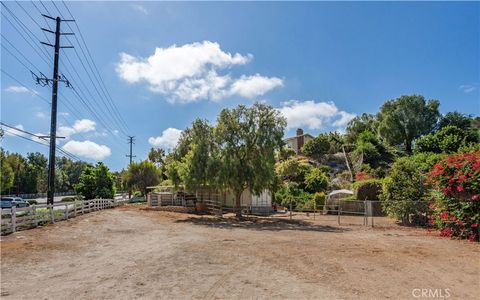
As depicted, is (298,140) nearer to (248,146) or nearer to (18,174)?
(248,146)

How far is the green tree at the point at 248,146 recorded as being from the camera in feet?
73.8

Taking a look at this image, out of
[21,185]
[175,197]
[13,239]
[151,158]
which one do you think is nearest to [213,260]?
[13,239]

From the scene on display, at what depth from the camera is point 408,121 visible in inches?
1955

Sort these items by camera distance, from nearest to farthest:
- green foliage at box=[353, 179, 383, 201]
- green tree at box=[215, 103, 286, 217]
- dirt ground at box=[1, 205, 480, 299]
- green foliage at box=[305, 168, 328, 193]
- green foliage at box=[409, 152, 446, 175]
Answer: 1. dirt ground at box=[1, 205, 480, 299]
2. green tree at box=[215, 103, 286, 217]
3. green foliage at box=[353, 179, 383, 201]
4. green foliage at box=[409, 152, 446, 175]
5. green foliage at box=[305, 168, 328, 193]

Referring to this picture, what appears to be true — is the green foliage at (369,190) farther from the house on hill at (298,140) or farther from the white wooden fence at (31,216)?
the house on hill at (298,140)

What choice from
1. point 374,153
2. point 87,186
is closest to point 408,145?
point 374,153

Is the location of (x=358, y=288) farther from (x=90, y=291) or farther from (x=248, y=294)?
(x=90, y=291)

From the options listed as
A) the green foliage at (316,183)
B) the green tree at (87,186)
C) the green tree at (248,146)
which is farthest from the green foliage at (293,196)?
the green tree at (87,186)

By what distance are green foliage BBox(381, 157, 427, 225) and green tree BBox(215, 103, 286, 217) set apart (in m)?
7.52

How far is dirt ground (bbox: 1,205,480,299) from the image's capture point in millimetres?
6535

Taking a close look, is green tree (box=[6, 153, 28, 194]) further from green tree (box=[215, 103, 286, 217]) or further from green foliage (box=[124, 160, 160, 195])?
green tree (box=[215, 103, 286, 217])

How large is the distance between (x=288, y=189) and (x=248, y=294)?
30.2 m

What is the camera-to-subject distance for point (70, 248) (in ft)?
37.1

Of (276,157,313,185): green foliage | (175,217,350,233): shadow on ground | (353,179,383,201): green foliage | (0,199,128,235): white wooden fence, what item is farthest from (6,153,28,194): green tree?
(353,179,383,201): green foliage
